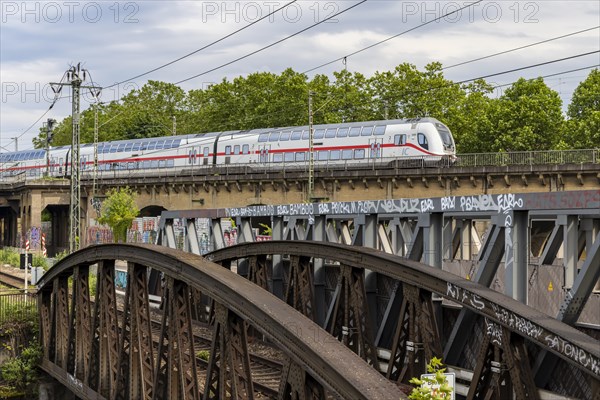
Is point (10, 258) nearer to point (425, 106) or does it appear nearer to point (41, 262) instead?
point (41, 262)

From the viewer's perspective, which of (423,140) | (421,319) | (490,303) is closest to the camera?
(490,303)

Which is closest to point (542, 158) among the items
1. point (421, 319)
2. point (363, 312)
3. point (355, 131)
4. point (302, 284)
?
point (355, 131)

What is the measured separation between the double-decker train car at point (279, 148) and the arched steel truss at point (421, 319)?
140 feet

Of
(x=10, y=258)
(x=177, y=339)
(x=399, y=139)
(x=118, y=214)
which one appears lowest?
(x=10, y=258)

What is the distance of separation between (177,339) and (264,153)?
192 ft

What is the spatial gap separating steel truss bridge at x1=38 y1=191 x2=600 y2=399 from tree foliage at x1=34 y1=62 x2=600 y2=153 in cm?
6051

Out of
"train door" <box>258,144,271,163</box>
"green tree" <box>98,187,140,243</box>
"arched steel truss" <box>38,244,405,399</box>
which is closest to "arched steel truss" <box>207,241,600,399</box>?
"arched steel truss" <box>38,244,405,399</box>

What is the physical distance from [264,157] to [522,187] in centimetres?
2241

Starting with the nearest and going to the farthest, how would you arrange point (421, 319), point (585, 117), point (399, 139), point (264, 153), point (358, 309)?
point (421, 319)
point (358, 309)
point (399, 139)
point (264, 153)
point (585, 117)

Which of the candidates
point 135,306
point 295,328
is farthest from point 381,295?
point 295,328

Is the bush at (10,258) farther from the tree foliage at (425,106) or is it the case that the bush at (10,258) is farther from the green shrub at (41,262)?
the tree foliage at (425,106)

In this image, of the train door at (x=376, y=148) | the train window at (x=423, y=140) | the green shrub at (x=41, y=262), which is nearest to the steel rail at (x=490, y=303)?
the green shrub at (x=41, y=262)

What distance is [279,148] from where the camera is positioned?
2842 inches

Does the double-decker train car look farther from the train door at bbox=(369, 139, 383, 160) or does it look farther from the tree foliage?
the tree foliage
